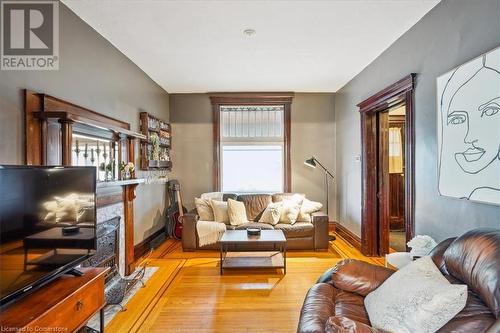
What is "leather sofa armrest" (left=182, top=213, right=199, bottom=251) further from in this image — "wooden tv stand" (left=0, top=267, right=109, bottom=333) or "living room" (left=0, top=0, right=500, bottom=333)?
"wooden tv stand" (left=0, top=267, right=109, bottom=333)

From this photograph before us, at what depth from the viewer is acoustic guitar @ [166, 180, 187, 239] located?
5029 mm

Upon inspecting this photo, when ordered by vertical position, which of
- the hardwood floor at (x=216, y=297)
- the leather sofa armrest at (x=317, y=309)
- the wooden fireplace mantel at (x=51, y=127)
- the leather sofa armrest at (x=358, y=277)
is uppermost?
the wooden fireplace mantel at (x=51, y=127)

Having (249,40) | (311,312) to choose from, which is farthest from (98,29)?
(311,312)

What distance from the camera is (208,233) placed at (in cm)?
428

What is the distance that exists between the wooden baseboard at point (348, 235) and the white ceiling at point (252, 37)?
2.60 metres

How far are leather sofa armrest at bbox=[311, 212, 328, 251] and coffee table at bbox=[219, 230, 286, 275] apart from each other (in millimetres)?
621

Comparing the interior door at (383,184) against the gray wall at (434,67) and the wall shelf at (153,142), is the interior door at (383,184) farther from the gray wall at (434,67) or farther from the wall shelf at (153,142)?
the wall shelf at (153,142)

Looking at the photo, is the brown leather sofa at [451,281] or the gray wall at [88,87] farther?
the gray wall at [88,87]

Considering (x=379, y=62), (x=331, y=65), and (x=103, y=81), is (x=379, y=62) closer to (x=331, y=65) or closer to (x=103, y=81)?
(x=331, y=65)

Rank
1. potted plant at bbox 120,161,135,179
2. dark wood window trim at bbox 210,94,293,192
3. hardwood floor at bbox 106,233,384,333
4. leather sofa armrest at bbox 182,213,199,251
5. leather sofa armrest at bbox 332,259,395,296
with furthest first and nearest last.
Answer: dark wood window trim at bbox 210,94,293,192 < leather sofa armrest at bbox 182,213,199,251 < potted plant at bbox 120,161,135,179 < hardwood floor at bbox 106,233,384,333 < leather sofa armrest at bbox 332,259,395,296

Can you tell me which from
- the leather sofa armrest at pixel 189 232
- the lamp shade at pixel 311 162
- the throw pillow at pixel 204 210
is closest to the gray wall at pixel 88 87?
the leather sofa armrest at pixel 189 232

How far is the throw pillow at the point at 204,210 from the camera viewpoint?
15.0ft

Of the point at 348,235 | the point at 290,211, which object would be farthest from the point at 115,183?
the point at 348,235

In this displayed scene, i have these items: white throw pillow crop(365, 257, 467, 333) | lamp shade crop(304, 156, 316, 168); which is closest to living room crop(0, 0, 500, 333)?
white throw pillow crop(365, 257, 467, 333)
